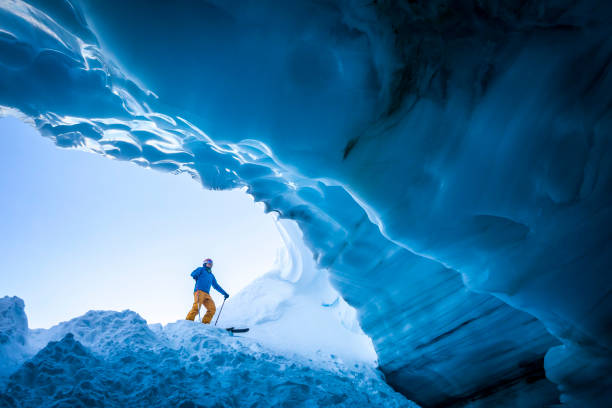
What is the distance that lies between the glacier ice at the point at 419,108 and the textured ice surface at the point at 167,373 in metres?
1.70

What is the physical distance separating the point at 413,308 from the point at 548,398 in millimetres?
1403

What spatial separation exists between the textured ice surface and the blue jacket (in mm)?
1483

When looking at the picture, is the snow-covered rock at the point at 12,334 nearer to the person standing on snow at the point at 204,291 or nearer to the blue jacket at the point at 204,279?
the person standing on snow at the point at 204,291

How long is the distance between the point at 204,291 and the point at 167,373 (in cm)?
296

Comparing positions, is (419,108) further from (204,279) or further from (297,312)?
(297,312)

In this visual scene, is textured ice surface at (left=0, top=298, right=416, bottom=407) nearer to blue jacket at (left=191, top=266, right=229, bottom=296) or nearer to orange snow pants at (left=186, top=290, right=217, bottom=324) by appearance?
orange snow pants at (left=186, top=290, right=217, bottom=324)

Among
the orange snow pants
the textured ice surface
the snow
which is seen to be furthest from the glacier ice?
the orange snow pants

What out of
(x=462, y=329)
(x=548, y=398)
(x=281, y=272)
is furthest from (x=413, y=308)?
(x=281, y=272)

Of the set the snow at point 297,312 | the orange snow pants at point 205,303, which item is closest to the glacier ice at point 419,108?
the snow at point 297,312

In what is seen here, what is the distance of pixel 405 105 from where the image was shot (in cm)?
171

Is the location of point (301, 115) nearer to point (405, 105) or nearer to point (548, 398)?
point (405, 105)

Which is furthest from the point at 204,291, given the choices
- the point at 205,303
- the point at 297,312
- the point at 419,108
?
the point at 419,108

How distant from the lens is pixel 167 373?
228cm

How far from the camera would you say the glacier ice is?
58.3 inches
